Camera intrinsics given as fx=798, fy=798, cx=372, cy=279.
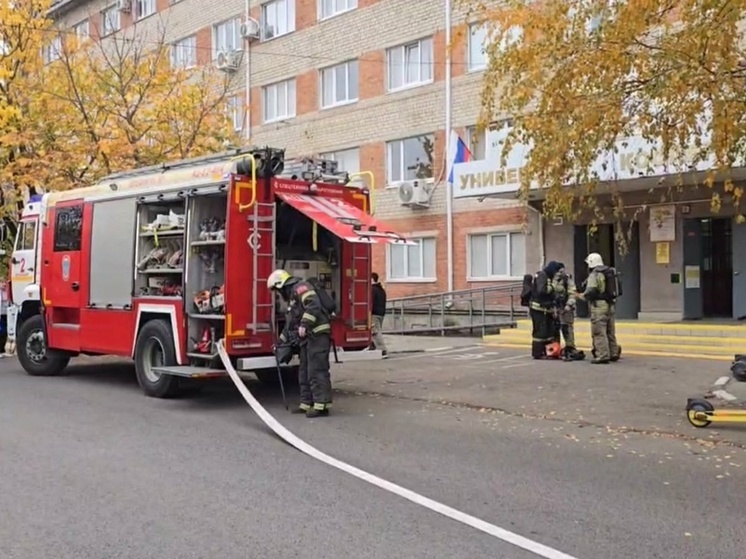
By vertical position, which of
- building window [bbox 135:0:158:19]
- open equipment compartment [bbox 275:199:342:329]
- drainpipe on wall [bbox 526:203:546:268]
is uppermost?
building window [bbox 135:0:158:19]

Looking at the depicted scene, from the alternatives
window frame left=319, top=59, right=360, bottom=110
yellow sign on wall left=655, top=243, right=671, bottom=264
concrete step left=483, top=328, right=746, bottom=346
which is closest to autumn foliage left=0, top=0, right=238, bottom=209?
window frame left=319, top=59, right=360, bottom=110

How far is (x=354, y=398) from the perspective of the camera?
10703 millimetres

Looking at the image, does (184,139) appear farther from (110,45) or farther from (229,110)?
(110,45)

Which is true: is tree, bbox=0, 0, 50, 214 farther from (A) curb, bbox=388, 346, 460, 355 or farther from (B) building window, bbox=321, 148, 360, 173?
(A) curb, bbox=388, 346, 460, 355

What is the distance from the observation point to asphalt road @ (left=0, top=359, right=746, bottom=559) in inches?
190

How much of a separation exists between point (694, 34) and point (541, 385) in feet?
17.6

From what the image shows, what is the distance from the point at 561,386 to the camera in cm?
1127

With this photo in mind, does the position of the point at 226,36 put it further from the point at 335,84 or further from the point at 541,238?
the point at 541,238

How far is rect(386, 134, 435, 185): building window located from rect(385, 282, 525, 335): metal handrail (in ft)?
12.2

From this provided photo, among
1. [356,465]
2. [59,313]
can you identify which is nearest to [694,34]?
[356,465]

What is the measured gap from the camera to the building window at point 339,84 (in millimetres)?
25516

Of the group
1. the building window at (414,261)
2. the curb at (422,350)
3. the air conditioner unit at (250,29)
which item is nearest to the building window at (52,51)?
the air conditioner unit at (250,29)

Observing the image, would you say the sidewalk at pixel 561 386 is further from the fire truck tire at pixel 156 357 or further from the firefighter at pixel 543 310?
the fire truck tire at pixel 156 357

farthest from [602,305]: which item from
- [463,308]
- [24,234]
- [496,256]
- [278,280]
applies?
[24,234]
